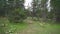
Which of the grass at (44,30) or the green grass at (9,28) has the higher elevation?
the green grass at (9,28)

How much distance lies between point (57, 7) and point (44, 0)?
4.07 m

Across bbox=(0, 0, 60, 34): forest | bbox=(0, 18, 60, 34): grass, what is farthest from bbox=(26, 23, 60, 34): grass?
bbox=(0, 0, 60, 34): forest

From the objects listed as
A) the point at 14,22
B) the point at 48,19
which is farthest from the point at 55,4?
the point at 14,22

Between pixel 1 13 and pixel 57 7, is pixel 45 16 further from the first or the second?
pixel 1 13

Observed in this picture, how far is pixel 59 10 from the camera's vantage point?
22797 millimetres

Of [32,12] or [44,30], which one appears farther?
[32,12]

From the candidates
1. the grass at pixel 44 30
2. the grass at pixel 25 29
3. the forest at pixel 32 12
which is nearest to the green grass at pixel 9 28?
the grass at pixel 25 29

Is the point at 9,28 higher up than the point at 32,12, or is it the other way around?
the point at 9,28

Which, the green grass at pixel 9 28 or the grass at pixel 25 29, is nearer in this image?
the green grass at pixel 9 28

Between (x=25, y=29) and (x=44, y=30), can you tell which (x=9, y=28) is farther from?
(x=44, y=30)

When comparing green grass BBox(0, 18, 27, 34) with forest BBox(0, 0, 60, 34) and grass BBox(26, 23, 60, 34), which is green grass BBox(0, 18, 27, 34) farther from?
forest BBox(0, 0, 60, 34)

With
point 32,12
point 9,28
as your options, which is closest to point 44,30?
point 9,28

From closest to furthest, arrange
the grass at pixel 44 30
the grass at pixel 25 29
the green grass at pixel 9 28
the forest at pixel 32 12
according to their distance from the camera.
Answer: the green grass at pixel 9 28 < the grass at pixel 25 29 < the grass at pixel 44 30 < the forest at pixel 32 12

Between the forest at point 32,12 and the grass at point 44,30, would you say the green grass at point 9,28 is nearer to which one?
the grass at point 44,30
